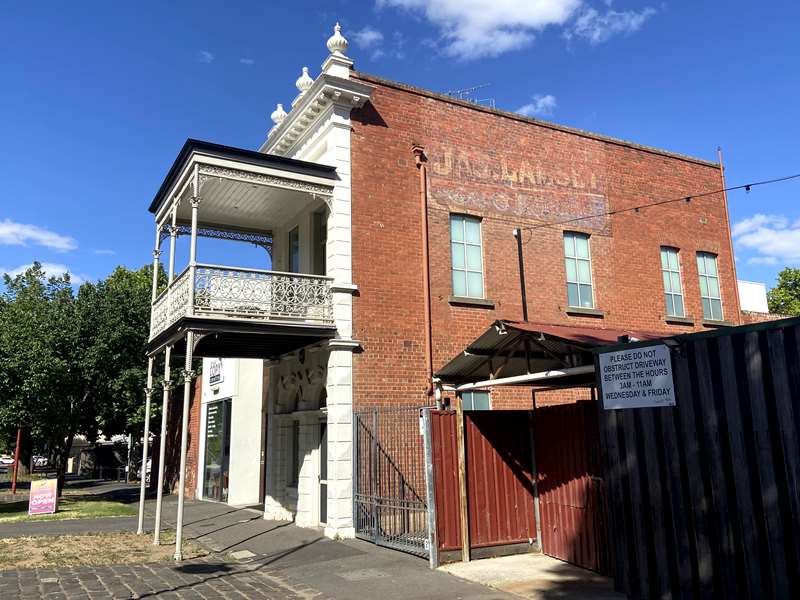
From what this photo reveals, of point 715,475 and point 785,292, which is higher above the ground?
point 785,292

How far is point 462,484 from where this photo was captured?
10.1 meters

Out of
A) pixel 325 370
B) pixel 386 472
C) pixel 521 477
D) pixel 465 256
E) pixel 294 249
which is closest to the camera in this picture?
pixel 521 477

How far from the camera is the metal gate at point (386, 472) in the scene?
12.0 meters

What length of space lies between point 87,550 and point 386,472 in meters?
5.57

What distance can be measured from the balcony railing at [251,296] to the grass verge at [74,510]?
6.89 m

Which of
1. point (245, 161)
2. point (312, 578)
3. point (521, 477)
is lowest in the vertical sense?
point (312, 578)

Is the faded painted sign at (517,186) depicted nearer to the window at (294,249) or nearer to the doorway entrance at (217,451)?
the window at (294,249)

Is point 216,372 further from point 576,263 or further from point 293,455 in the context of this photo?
point 576,263

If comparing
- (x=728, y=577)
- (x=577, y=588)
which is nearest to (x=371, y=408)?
(x=577, y=588)

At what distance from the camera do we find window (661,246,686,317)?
18062 mm

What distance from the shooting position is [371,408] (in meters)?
13.1

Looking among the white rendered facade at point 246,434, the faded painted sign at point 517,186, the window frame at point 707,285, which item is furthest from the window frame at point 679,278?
the white rendered facade at point 246,434

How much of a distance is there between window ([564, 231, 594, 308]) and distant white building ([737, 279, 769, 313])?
8.90 m

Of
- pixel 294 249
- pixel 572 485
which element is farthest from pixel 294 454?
pixel 572 485
